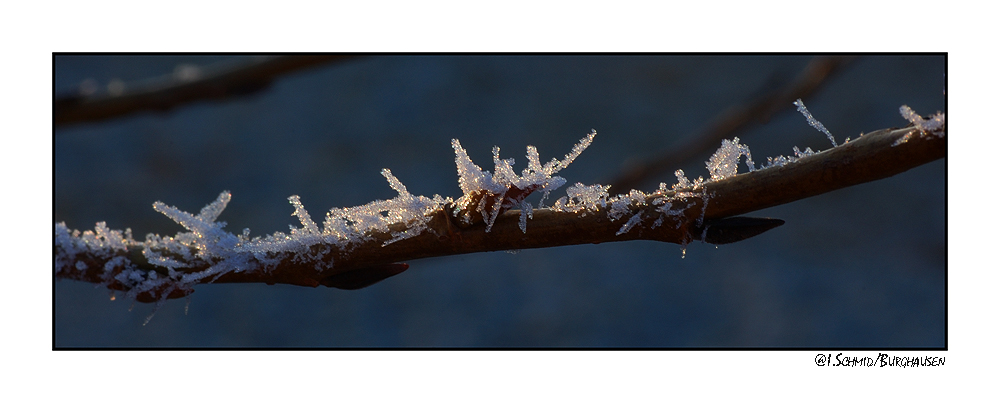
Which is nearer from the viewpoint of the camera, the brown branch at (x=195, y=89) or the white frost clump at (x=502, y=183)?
the white frost clump at (x=502, y=183)

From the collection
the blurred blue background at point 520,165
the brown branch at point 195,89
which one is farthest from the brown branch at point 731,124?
the blurred blue background at point 520,165

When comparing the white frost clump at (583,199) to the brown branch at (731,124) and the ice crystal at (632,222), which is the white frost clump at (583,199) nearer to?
the ice crystal at (632,222)

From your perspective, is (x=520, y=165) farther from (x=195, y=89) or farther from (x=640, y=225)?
(x=640, y=225)

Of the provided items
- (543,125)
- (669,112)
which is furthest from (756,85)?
(543,125)

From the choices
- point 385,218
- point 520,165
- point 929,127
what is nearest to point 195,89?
Answer: point 385,218

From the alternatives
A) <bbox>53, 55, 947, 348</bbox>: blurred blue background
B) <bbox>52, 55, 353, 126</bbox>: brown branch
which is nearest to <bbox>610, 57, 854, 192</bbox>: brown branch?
<bbox>52, 55, 353, 126</bbox>: brown branch

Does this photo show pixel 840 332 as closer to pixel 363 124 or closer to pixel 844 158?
pixel 363 124
